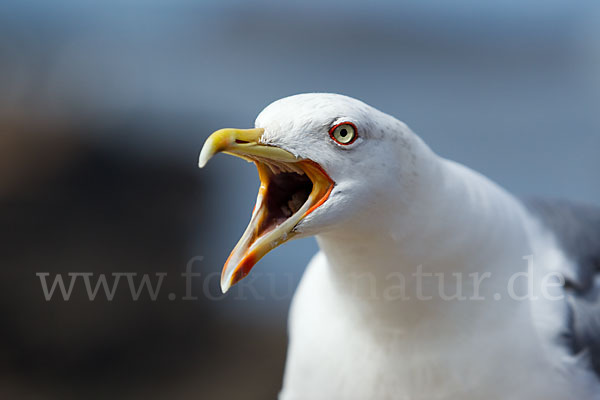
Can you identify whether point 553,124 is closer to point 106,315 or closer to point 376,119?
point 106,315

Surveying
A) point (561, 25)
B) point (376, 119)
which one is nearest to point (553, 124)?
point (561, 25)

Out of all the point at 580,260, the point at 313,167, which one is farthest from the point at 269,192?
the point at 580,260

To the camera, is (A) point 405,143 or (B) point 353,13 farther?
(B) point 353,13

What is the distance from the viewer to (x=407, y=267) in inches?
27.0

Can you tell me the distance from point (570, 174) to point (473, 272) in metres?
1.75

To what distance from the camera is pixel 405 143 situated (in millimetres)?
642

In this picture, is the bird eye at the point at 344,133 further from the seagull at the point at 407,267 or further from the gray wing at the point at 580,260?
the gray wing at the point at 580,260

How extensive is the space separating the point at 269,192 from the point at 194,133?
1523mm

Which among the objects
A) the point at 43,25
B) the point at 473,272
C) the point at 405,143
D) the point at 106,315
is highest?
the point at 43,25

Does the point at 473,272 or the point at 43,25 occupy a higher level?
the point at 43,25

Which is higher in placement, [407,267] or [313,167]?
[313,167]

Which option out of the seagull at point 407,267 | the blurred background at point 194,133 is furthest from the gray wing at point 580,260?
the blurred background at point 194,133

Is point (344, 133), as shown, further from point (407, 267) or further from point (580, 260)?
point (580, 260)

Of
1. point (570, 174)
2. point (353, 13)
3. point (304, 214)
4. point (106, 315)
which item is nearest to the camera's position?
point (304, 214)
